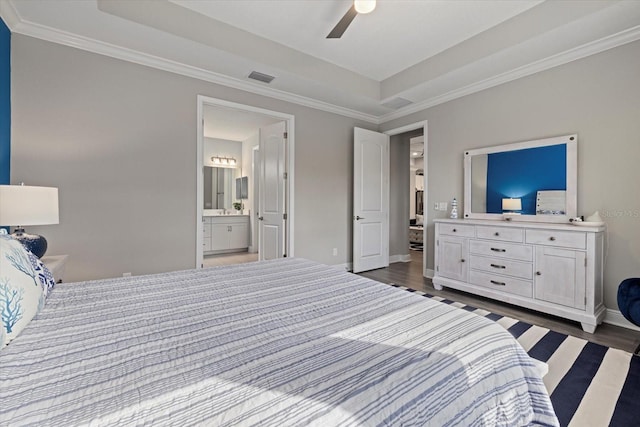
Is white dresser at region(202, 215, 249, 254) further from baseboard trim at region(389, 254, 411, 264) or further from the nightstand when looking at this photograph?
the nightstand

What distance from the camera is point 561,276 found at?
103 inches

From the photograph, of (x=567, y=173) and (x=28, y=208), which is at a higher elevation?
(x=567, y=173)

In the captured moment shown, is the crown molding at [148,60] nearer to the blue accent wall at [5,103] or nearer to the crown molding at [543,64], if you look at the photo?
the blue accent wall at [5,103]

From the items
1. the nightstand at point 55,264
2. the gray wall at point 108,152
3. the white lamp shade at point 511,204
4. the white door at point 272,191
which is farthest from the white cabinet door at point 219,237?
the white lamp shade at point 511,204

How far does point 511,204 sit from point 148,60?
172 inches

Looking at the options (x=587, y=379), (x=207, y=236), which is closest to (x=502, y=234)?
(x=587, y=379)

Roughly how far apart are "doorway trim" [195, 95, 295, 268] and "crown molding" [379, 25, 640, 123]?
2.01 metres

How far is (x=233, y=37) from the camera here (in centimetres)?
292

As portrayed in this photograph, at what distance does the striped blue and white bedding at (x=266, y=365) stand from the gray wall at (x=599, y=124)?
262cm

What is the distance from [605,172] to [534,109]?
0.96 m

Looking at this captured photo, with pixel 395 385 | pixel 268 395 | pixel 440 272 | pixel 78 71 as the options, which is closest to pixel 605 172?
pixel 440 272

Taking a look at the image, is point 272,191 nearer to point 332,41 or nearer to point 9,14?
point 332,41

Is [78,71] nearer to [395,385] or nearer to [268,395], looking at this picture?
[268,395]

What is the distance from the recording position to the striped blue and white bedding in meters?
0.62
